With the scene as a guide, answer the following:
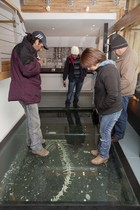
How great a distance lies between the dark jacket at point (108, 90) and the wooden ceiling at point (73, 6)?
2.26 m

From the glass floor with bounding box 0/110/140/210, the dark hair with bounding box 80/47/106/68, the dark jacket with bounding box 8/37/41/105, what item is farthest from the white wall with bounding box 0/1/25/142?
the dark hair with bounding box 80/47/106/68

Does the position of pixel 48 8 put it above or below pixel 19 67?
above

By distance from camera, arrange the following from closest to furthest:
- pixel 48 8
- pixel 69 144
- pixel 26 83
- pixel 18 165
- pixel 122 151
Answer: pixel 26 83 < pixel 18 165 < pixel 122 151 < pixel 69 144 < pixel 48 8

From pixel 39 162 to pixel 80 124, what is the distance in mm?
1171

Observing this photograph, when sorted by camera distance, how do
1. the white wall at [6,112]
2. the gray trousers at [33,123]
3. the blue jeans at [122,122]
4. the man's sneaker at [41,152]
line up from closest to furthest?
the gray trousers at [33,123]
the man's sneaker at [41,152]
the blue jeans at [122,122]
the white wall at [6,112]

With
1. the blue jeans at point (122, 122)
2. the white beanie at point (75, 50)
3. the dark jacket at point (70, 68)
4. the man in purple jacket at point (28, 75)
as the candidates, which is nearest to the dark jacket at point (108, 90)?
the blue jeans at point (122, 122)

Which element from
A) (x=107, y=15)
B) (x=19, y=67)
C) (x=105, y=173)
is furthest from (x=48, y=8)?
(x=105, y=173)

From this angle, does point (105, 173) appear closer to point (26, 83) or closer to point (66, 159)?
point (66, 159)

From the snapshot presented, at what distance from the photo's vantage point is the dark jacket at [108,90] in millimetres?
1490

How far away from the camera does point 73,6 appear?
10.8 feet

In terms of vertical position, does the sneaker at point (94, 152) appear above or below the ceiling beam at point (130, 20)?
below

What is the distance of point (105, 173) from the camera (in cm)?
176

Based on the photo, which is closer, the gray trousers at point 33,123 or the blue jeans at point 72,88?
the gray trousers at point 33,123

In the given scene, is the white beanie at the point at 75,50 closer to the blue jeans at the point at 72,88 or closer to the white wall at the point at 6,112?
the blue jeans at the point at 72,88
